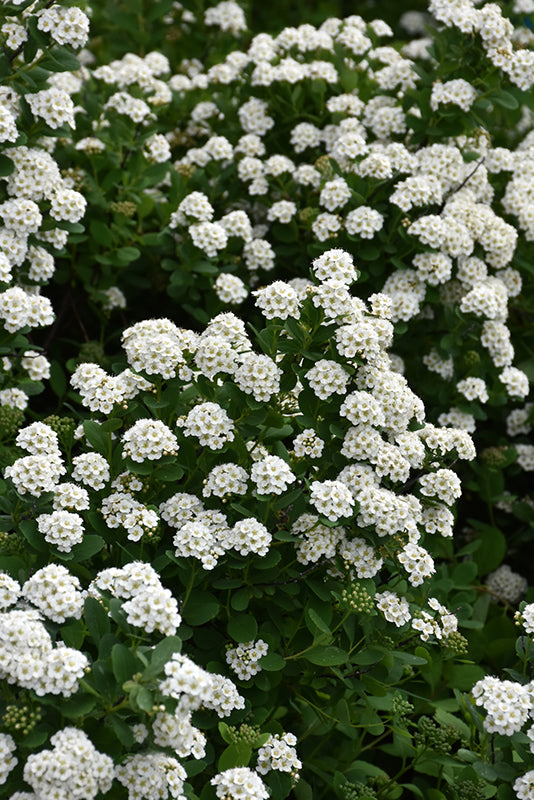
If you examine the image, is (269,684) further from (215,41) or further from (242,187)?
(215,41)

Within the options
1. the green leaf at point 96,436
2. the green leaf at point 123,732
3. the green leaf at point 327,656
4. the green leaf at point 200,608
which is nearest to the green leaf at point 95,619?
the green leaf at point 123,732

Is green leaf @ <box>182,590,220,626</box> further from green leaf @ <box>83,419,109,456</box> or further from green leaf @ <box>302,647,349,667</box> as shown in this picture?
green leaf @ <box>83,419,109,456</box>

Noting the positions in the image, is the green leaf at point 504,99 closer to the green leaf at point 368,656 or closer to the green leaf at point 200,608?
the green leaf at point 368,656

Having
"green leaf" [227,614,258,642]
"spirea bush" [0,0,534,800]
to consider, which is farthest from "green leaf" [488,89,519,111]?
"green leaf" [227,614,258,642]

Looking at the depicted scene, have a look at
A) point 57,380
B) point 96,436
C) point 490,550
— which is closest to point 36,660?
point 96,436

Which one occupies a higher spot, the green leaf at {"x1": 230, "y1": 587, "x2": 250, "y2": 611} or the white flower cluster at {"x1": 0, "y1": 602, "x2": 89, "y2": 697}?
the white flower cluster at {"x1": 0, "y1": 602, "x2": 89, "y2": 697}
